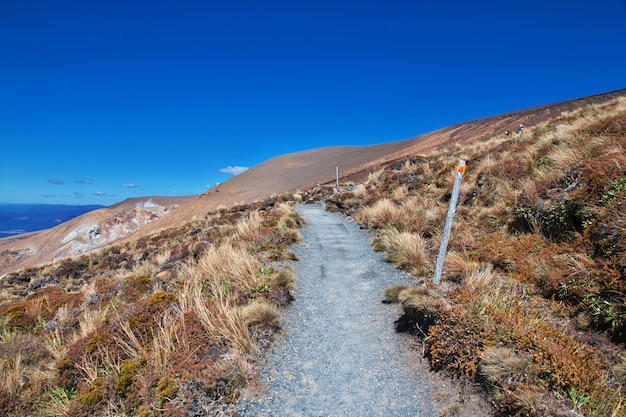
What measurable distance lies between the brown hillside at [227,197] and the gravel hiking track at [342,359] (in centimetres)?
2665

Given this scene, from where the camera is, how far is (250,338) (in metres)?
4.34

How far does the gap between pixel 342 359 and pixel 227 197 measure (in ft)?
185

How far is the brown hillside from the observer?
42219 mm

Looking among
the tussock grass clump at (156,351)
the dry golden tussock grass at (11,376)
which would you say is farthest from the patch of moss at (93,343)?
the dry golden tussock grass at (11,376)

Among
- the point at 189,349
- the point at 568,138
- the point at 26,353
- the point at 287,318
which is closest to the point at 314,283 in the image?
the point at 287,318

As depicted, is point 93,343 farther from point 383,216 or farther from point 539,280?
point 383,216

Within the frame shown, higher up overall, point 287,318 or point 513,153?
point 513,153

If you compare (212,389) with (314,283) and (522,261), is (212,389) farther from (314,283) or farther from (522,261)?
(522,261)

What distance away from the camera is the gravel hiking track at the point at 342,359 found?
3404 mm

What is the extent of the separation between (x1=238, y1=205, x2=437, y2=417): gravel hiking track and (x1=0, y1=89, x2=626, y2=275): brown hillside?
26.7 meters

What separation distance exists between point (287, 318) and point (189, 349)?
65.8 inches

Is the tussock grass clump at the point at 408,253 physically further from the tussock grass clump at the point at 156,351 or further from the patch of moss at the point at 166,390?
the patch of moss at the point at 166,390

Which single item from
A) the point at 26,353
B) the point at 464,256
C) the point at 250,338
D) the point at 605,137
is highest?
the point at 605,137

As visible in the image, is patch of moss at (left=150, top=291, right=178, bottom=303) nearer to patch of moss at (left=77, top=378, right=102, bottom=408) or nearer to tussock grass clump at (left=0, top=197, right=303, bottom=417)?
Answer: tussock grass clump at (left=0, top=197, right=303, bottom=417)
